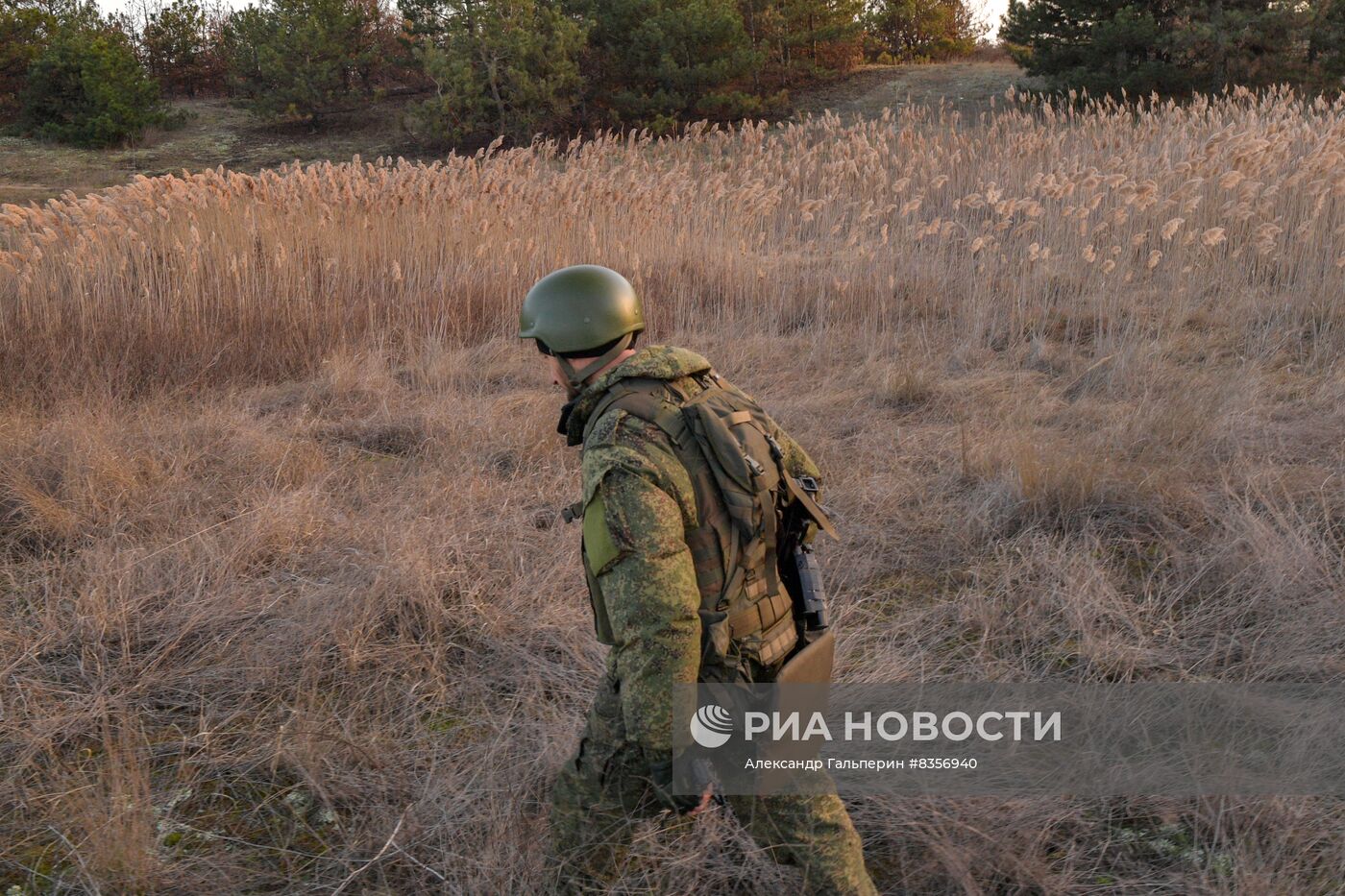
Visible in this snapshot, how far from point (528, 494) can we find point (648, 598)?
103 inches

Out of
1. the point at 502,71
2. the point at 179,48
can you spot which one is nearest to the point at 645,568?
the point at 502,71

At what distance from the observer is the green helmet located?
192cm

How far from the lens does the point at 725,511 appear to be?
1.83 metres

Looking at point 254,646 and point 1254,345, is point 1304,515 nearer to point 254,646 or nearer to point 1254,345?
point 1254,345

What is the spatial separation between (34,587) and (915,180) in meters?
7.77

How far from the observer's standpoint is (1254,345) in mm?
5516

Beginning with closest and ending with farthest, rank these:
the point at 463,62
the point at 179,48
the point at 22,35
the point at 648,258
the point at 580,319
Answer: the point at 580,319, the point at 648,258, the point at 463,62, the point at 22,35, the point at 179,48

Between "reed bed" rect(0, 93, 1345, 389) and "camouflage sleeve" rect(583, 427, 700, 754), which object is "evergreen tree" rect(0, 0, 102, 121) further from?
"camouflage sleeve" rect(583, 427, 700, 754)

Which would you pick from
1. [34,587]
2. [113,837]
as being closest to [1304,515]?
[113,837]

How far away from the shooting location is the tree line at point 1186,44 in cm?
1474

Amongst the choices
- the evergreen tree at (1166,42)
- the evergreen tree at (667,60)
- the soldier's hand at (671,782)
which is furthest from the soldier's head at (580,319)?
the evergreen tree at (667,60)

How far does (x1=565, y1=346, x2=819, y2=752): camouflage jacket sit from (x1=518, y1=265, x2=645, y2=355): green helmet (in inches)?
8.3

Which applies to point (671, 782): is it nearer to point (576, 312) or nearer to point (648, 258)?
point (576, 312)

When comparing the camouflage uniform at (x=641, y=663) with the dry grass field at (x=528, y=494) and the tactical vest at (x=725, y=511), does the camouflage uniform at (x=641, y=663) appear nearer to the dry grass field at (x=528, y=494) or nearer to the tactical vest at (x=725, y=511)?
the tactical vest at (x=725, y=511)
